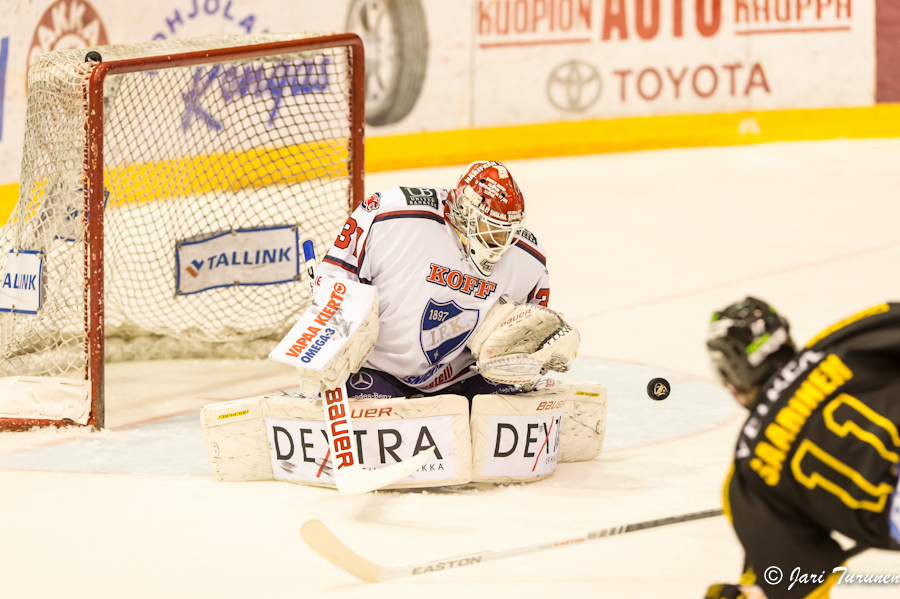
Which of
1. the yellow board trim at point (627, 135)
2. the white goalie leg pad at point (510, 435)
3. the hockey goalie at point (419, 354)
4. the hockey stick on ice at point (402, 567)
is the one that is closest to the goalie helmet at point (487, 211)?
the hockey goalie at point (419, 354)

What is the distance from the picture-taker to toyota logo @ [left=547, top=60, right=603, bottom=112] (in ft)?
30.2

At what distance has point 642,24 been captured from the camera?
9.03m

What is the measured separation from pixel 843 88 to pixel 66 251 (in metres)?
6.47

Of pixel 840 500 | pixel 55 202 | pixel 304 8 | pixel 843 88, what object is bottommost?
pixel 840 500

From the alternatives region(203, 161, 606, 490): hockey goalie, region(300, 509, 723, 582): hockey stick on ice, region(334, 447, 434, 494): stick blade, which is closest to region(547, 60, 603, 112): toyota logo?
region(203, 161, 606, 490): hockey goalie

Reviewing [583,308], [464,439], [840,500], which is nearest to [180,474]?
[464,439]

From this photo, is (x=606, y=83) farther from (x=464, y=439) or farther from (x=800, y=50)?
(x=464, y=439)

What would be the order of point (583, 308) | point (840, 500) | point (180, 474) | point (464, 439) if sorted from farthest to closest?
point (583, 308)
point (180, 474)
point (464, 439)
point (840, 500)

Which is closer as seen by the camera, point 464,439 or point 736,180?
point 464,439

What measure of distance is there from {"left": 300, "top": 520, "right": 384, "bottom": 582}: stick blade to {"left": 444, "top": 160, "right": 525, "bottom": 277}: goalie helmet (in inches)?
36.6

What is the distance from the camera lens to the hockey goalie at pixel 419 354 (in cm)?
306

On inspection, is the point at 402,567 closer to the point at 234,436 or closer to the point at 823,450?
the point at 234,436

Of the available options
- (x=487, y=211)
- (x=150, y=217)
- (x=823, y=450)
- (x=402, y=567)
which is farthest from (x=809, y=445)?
(x=150, y=217)

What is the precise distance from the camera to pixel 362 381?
3.23 m
